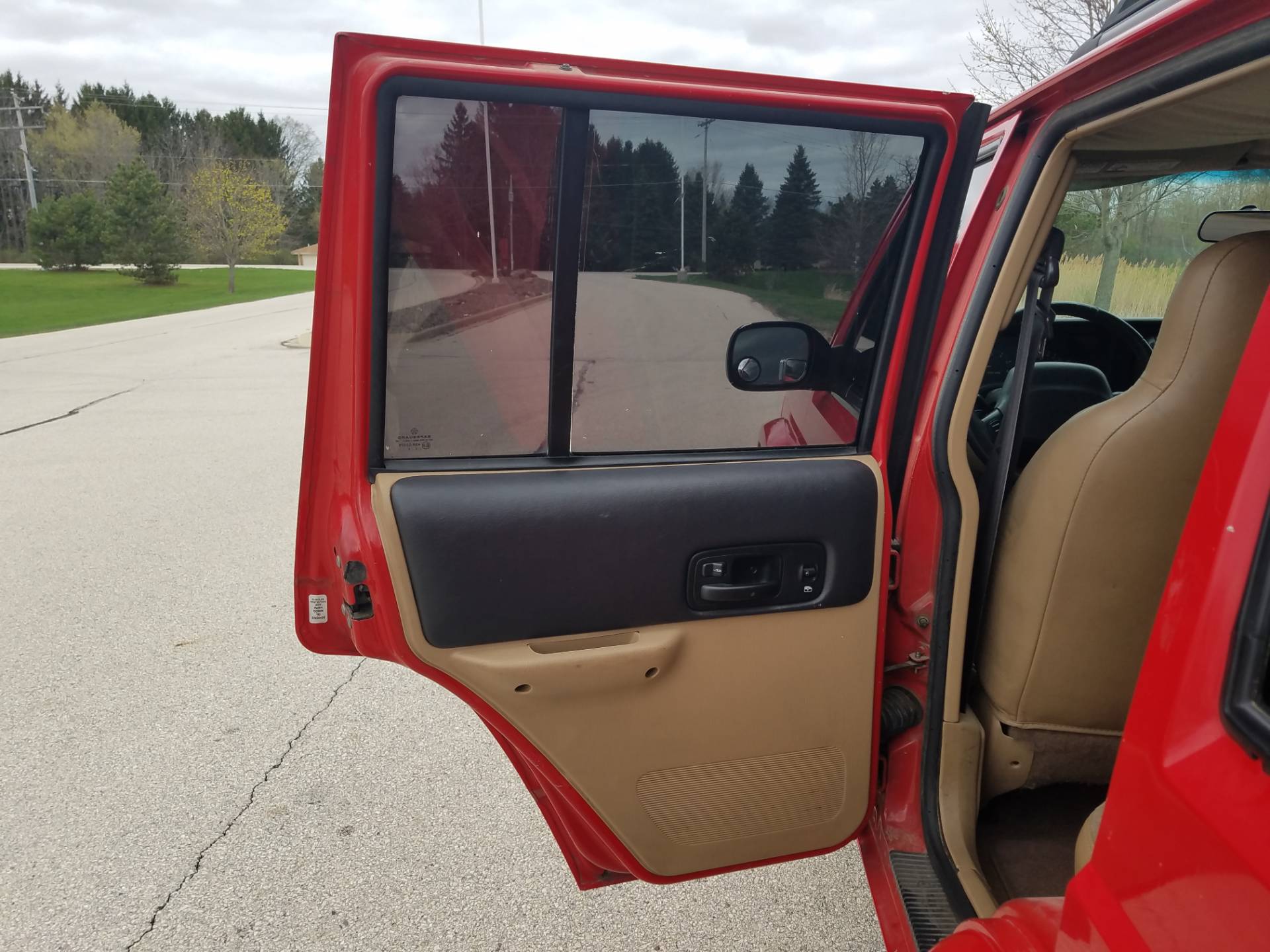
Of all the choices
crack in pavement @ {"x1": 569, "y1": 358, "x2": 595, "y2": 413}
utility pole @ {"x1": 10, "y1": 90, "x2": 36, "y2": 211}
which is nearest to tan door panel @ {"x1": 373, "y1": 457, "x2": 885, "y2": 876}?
crack in pavement @ {"x1": 569, "y1": 358, "x2": 595, "y2": 413}

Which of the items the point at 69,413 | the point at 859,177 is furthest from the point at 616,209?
the point at 69,413

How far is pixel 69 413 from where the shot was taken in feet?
30.2

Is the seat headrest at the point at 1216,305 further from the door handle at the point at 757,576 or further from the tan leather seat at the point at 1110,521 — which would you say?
the door handle at the point at 757,576

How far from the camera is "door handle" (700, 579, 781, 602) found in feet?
5.65

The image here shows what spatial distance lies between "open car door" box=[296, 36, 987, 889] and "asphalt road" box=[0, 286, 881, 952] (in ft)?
2.28

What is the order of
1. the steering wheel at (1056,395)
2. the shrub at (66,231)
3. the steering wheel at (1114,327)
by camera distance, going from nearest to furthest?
the steering wheel at (1056,395) → the steering wheel at (1114,327) → the shrub at (66,231)

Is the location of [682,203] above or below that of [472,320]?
above

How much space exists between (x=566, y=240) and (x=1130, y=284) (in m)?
2.26

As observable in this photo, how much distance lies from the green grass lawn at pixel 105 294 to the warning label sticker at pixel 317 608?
19.3 metres

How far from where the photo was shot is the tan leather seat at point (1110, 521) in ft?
4.80

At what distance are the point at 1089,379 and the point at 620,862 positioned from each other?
2.24 m

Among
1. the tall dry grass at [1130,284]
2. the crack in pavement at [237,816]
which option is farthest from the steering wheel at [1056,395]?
the crack in pavement at [237,816]

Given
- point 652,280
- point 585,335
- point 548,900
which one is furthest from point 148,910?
point 652,280

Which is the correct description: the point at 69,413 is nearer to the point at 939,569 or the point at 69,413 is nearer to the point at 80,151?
the point at 939,569
